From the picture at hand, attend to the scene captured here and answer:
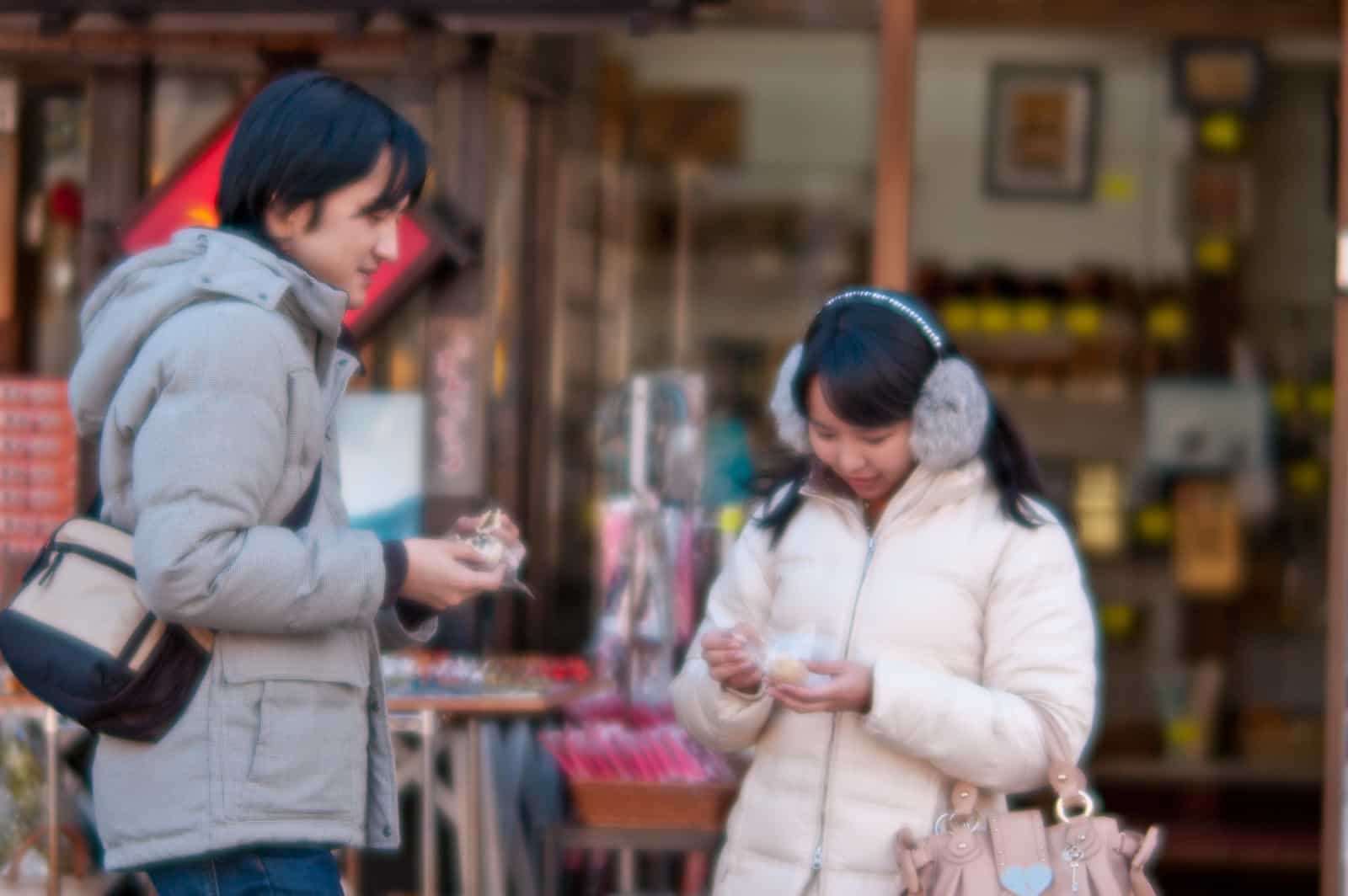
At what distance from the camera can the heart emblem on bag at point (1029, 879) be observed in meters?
2.84

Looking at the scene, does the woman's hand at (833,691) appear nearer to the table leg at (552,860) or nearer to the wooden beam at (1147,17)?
the table leg at (552,860)

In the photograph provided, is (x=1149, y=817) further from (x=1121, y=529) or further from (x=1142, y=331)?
(x=1142, y=331)

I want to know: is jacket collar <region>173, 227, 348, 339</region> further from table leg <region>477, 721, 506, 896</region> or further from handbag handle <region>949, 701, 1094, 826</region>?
table leg <region>477, 721, 506, 896</region>

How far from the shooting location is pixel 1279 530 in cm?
877

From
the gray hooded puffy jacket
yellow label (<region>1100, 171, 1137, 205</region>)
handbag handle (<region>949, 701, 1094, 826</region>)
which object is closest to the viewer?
the gray hooded puffy jacket

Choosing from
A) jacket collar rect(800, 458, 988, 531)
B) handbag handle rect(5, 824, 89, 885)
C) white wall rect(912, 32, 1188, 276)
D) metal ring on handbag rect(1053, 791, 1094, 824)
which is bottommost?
handbag handle rect(5, 824, 89, 885)

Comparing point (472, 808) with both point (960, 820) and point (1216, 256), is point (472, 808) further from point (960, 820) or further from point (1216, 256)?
point (1216, 256)

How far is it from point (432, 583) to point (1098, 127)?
690cm

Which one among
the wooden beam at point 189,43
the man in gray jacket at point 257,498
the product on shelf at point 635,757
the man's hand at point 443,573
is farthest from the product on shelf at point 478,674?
the man in gray jacket at point 257,498

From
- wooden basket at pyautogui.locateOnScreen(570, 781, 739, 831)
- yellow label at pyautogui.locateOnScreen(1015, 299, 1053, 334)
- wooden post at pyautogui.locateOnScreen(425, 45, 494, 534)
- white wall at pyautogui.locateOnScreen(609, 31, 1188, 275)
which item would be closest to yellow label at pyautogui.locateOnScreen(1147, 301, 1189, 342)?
white wall at pyautogui.locateOnScreen(609, 31, 1188, 275)

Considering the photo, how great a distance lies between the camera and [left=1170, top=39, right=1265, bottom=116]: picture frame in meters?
8.66

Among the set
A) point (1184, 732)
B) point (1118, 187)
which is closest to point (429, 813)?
point (1184, 732)

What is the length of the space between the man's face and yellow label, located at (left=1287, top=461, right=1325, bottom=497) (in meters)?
6.90

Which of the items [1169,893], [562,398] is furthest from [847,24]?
[1169,893]
